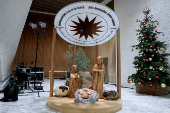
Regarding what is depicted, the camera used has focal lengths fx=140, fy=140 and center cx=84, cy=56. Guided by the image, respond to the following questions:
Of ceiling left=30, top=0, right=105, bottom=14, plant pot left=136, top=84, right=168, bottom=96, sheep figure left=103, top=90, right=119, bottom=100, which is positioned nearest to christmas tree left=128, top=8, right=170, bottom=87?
plant pot left=136, top=84, right=168, bottom=96

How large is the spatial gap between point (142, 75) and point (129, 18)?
2.62 meters

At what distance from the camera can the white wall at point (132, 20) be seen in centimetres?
446

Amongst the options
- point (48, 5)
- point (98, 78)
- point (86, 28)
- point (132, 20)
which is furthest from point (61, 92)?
point (48, 5)

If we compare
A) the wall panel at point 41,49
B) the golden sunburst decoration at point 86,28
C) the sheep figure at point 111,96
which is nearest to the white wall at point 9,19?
the golden sunburst decoration at point 86,28

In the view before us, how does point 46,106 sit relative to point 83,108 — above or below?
below

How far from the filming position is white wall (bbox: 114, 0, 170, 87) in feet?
14.6

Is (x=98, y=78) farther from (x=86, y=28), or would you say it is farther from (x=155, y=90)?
(x=155, y=90)

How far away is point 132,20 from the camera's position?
5574 millimetres

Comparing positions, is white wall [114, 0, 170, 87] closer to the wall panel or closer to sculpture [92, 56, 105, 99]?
sculpture [92, 56, 105, 99]

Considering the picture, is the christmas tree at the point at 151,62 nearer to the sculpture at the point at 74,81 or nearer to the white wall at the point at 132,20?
the white wall at the point at 132,20

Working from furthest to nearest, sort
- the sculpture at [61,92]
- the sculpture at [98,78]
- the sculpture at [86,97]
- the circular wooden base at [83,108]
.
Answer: the sculpture at [61,92] → the sculpture at [98,78] → the sculpture at [86,97] → the circular wooden base at [83,108]

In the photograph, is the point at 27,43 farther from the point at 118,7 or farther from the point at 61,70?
the point at 118,7

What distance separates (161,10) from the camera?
14.9 feet

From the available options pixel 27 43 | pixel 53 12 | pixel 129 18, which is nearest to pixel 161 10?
pixel 129 18
